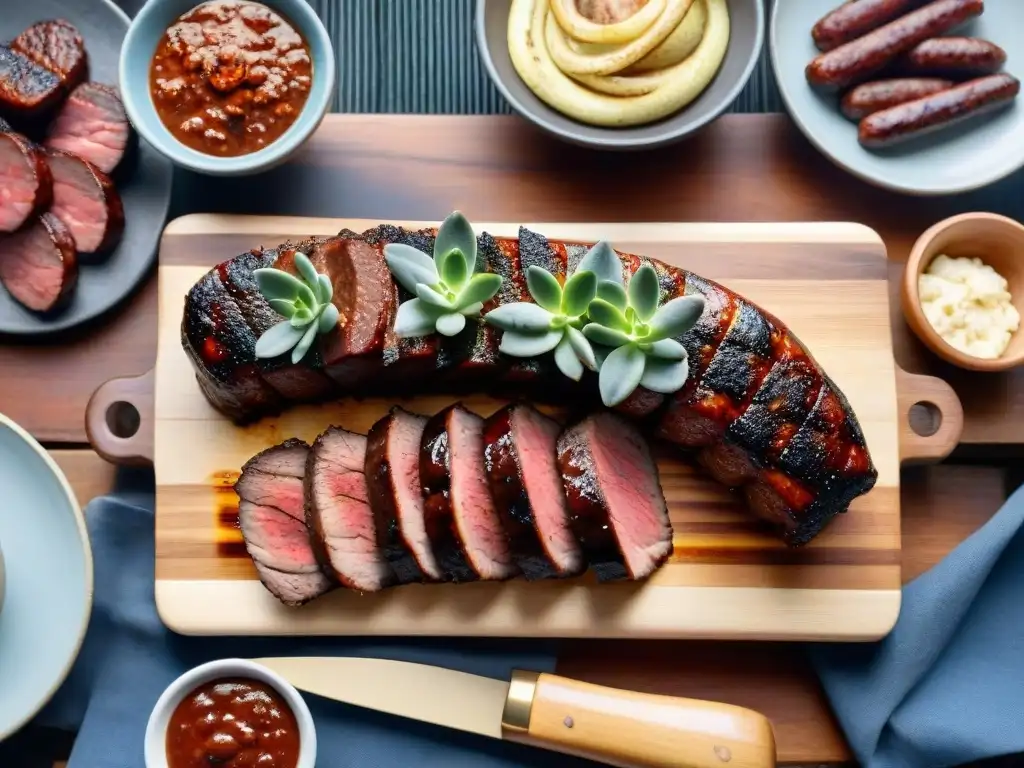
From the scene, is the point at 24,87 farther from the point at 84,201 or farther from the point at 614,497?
the point at 614,497

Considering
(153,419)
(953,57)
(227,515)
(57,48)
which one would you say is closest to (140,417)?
(153,419)

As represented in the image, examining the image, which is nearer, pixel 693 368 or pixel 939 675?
pixel 693 368

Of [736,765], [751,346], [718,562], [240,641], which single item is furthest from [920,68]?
[240,641]

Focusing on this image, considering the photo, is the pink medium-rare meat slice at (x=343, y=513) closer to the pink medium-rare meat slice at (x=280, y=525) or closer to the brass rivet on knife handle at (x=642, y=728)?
the pink medium-rare meat slice at (x=280, y=525)

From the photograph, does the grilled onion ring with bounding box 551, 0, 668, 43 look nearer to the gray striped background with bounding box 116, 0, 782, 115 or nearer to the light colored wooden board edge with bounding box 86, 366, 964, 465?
the gray striped background with bounding box 116, 0, 782, 115

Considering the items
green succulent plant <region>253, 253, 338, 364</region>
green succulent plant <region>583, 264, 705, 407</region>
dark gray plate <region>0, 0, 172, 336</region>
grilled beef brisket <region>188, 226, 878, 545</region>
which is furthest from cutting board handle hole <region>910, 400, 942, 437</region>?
dark gray plate <region>0, 0, 172, 336</region>

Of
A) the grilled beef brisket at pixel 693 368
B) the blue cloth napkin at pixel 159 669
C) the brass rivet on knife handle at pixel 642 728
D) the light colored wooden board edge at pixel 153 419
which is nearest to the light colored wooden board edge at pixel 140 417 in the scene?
the light colored wooden board edge at pixel 153 419
